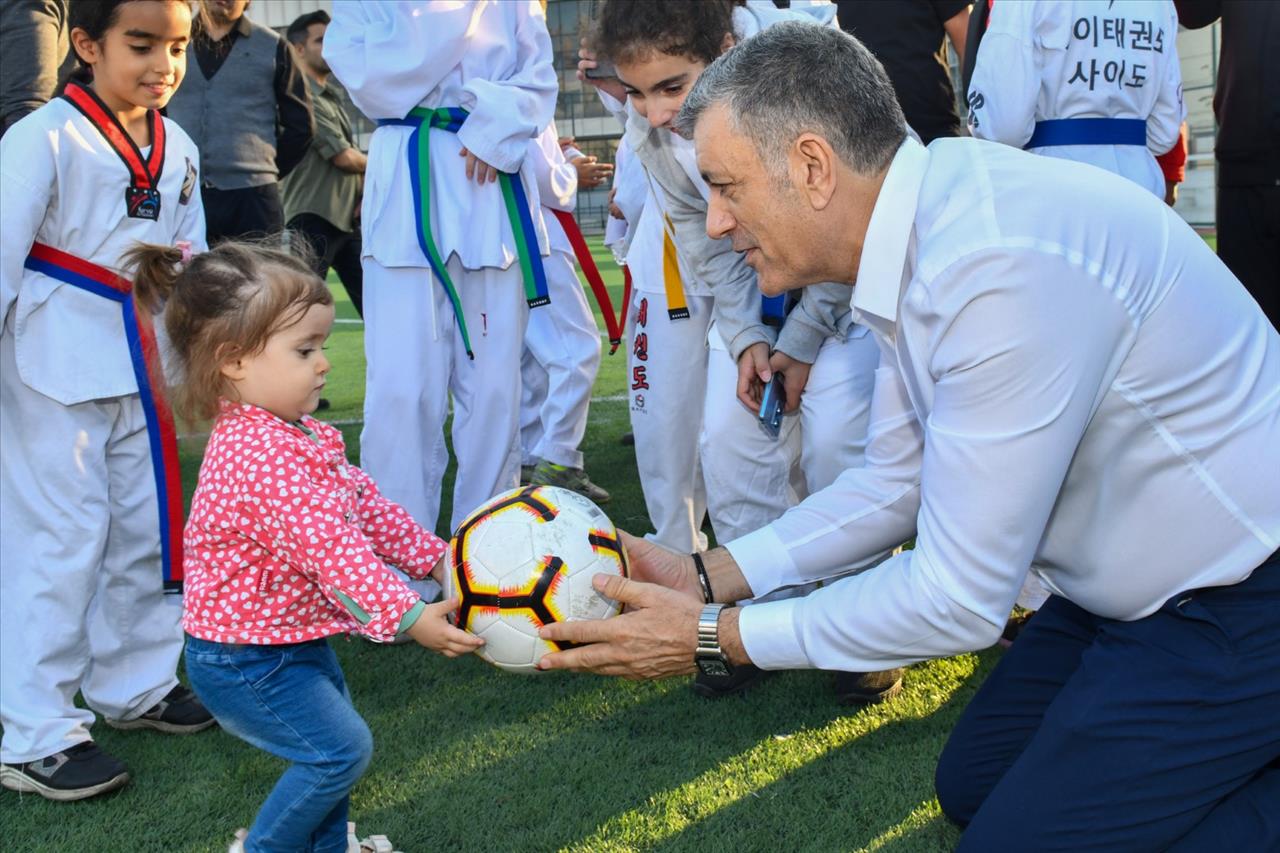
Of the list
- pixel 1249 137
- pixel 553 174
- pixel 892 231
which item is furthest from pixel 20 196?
pixel 1249 137

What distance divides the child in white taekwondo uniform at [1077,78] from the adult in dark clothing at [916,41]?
0.93m

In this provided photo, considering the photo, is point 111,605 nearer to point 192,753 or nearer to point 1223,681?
point 192,753

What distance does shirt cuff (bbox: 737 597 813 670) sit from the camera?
2537mm

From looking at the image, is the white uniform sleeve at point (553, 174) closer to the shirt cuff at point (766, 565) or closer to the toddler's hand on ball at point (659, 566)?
the toddler's hand on ball at point (659, 566)

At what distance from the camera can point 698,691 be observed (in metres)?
3.93

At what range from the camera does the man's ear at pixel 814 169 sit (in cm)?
233

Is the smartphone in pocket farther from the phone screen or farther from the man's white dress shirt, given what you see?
the man's white dress shirt

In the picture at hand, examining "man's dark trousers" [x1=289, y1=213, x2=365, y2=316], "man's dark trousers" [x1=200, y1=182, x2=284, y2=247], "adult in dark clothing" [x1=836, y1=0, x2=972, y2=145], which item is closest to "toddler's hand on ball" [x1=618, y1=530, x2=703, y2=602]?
"adult in dark clothing" [x1=836, y1=0, x2=972, y2=145]

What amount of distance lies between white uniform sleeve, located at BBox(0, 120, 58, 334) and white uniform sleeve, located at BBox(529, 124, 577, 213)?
2.98m

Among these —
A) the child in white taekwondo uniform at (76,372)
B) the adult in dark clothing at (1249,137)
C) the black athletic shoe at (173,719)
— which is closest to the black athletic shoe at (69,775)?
the child in white taekwondo uniform at (76,372)

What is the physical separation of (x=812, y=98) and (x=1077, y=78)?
7.96 ft

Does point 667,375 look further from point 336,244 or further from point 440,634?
point 336,244

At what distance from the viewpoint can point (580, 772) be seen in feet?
11.3

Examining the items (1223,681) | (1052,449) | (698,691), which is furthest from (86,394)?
(1223,681)
